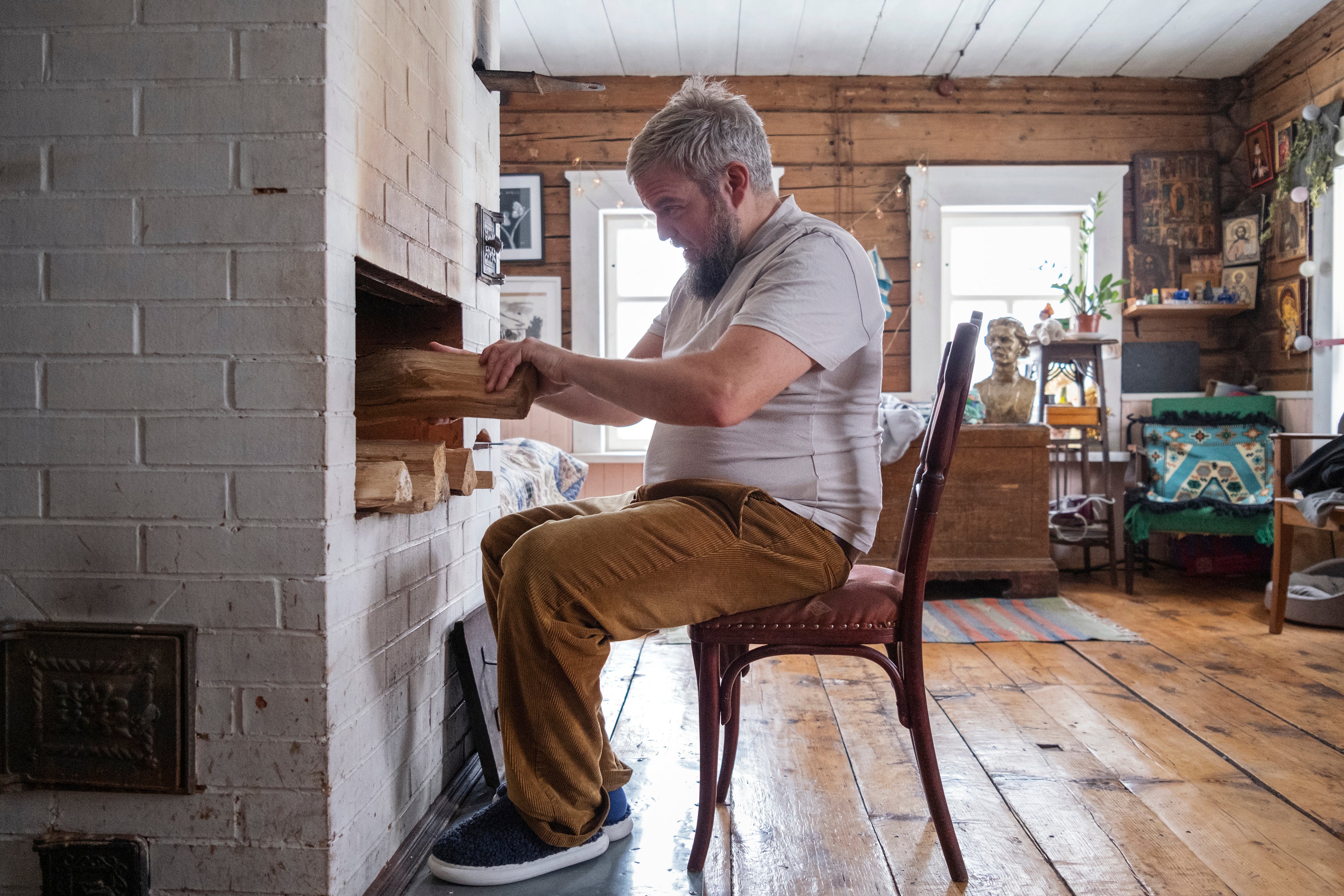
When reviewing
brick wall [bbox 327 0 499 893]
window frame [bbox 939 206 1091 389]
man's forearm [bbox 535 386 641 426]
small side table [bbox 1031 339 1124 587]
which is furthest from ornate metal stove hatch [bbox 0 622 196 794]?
window frame [bbox 939 206 1091 389]

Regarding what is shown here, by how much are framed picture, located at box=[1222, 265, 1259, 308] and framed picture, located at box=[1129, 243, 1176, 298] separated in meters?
0.24

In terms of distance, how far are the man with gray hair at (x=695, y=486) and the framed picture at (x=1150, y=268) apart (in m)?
3.66

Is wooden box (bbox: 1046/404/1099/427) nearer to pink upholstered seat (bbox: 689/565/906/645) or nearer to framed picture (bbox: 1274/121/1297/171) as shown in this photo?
framed picture (bbox: 1274/121/1297/171)

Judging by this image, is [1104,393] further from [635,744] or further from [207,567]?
[207,567]

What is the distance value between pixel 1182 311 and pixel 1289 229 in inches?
21.8

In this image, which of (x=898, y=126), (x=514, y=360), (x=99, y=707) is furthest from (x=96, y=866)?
(x=898, y=126)

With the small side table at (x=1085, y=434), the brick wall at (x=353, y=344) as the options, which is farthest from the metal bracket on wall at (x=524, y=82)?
the small side table at (x=1085, y=434)

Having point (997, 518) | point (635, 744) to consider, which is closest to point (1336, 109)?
point (997, 518)

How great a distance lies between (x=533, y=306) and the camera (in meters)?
4.66

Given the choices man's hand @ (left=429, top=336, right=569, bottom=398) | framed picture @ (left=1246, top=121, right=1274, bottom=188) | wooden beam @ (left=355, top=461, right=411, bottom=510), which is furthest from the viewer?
framed picture @ (left=1246, top=121, right=1274, bottom=188)

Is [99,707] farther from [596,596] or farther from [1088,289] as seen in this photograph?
→ [1088,289]

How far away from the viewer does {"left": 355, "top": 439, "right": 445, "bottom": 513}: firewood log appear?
140cm

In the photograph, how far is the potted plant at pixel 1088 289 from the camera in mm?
4184

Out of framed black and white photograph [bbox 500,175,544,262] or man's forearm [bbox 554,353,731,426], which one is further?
framed black and white photograph [bbox 500,175,544,262]
